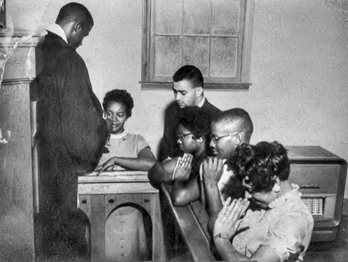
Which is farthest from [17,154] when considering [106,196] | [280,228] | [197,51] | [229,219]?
[197,51]

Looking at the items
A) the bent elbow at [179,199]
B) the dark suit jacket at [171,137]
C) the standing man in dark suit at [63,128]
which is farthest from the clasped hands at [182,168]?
the dark suit jacket at [171,137]

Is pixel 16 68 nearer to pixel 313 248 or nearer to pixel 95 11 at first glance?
pixel 95 11

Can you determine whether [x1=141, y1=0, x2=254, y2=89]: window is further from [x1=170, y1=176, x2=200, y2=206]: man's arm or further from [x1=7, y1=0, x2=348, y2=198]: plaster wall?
[x1=170, y1=176, x2=200, y2=206]: man's arm

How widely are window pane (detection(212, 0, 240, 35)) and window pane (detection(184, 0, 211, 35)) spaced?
6 centimetres

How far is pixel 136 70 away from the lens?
4.04 metres

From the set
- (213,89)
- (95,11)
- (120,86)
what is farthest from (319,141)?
(95,11)

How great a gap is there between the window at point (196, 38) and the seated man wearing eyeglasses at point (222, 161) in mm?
1759

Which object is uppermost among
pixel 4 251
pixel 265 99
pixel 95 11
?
pixel 95 11

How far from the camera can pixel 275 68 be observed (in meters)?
4.22

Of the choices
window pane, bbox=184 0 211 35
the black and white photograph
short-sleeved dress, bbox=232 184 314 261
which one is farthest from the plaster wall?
short-sleeved dress, bbox=232 184 314 261

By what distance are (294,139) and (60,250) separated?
102 inches

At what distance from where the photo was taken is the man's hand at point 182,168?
2.29 meters

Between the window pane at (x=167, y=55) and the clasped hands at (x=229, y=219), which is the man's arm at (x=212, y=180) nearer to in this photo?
the clasped hands at (x=229, y=219)

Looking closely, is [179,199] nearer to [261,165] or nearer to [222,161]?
[222,161]
